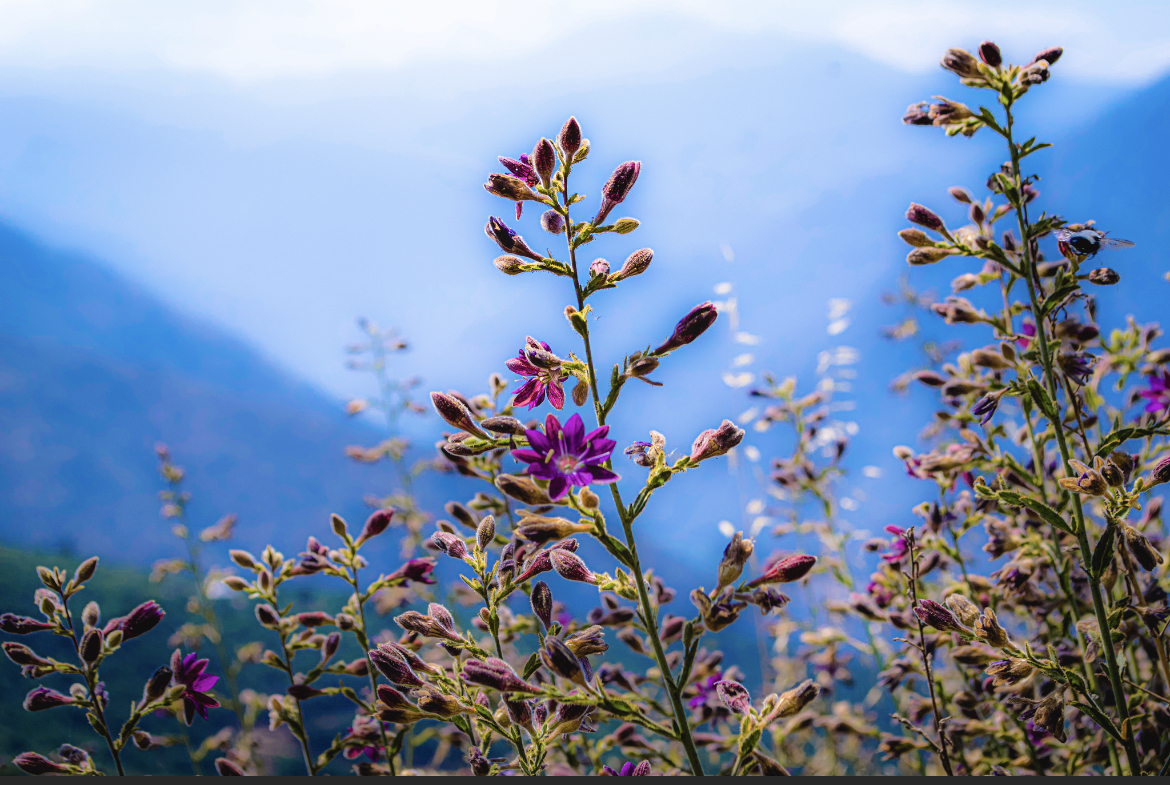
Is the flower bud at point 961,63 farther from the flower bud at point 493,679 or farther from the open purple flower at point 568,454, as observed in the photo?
the flower bud at point 493,679

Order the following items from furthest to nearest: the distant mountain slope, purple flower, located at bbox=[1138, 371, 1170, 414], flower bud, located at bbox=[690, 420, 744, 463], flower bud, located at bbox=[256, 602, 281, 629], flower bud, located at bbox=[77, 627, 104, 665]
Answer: the distant mountain slope → purple flower, located at bbox=[1138, 371, 1170, 414] → flower bud, located at bbox=[256, 602, 281, 629] → flower bud, located at bbox=[77, 627, 104, 665] → flower bud, located at bbox=[690, 420, 744, 463]

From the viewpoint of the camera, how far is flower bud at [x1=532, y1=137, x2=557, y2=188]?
92cm

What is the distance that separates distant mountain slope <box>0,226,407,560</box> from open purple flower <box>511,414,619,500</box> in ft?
11.5

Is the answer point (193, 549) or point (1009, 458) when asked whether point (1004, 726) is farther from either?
point (193, 549)

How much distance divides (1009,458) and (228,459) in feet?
17.1

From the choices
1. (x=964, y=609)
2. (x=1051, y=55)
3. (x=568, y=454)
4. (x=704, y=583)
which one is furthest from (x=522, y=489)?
(x=1051, y=55)

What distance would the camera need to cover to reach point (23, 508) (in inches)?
132

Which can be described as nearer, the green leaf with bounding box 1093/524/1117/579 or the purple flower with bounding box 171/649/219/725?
the green leaf with bounding box 1093/524/1117/579

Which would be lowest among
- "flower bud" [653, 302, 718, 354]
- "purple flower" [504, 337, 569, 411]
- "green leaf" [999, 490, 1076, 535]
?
"green leaf" [999, 490, 1076, 535]

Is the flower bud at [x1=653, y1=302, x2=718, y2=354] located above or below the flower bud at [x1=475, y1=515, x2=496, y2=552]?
above

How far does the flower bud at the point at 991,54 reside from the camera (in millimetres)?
1095

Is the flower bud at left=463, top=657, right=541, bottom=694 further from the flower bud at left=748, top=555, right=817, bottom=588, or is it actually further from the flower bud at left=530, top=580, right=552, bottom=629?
the flower bud at left=748, top=555, right=817, bottom=588

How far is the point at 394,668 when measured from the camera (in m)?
0.94

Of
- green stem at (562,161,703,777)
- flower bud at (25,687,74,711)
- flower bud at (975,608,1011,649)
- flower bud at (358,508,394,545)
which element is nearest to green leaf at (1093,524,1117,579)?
flower bud at (975,608,1011,649)
